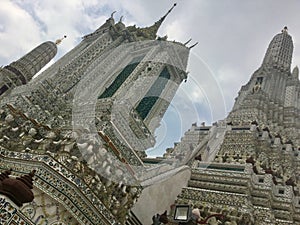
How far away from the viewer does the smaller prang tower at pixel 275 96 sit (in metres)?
20.9

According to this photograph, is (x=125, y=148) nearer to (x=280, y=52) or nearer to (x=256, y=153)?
(x=256, y=153)

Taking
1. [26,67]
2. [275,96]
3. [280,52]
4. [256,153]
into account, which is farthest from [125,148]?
[280,52]

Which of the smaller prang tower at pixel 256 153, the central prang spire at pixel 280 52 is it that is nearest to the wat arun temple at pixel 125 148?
the smaller prang tower at pixel 256 153

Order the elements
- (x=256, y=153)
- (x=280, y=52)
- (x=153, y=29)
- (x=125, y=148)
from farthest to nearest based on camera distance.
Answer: (x=280, y=52) → (x=153, y=29) → (x=256, y=153) → (x=125, y=148)

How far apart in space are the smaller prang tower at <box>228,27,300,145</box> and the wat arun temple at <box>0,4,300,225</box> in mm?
145

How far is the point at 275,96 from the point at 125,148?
1803cm

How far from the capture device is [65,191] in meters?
4.93

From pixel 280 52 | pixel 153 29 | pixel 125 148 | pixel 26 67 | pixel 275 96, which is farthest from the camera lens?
pixel 280 52

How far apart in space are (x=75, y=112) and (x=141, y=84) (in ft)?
8.03

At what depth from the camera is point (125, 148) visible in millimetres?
8641

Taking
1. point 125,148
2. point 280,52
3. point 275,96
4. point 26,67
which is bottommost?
point 125,148

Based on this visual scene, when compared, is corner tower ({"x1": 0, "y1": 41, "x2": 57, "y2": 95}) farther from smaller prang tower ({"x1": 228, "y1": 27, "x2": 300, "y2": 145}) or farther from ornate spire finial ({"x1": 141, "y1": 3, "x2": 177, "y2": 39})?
smaller prang tower ({"x1": 228, "y1": 27, "x2": 300, "y2": 145})

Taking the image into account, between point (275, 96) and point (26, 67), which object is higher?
point (275, 96)

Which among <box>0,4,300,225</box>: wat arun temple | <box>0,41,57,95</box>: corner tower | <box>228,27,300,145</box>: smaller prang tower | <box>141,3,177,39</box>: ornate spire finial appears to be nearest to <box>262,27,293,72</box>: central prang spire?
<box>228,27,300,145</box>: smaller prang tower
